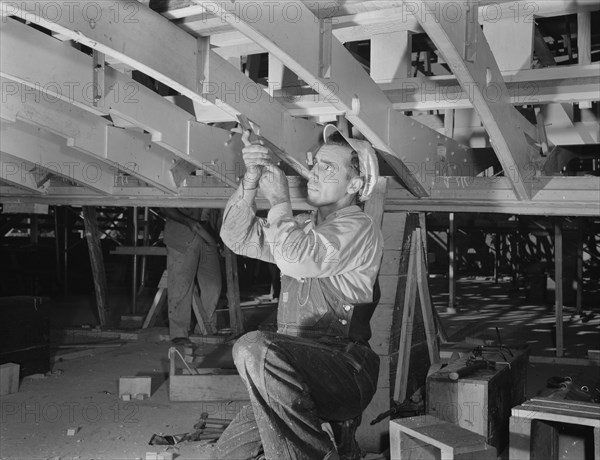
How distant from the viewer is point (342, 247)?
2.79 m

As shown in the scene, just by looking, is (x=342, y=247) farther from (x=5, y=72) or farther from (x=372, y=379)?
(x=5, y=72)

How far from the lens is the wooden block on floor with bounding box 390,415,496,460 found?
3266 mm

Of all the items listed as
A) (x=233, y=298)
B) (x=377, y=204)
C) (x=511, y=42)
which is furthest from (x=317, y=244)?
(x=233, y=298)

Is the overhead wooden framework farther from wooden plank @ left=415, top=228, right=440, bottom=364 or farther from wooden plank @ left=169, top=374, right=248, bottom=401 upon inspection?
wooden plank @ left=169, top=374, right=248, bottom=401

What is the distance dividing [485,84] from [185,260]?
5630 mm

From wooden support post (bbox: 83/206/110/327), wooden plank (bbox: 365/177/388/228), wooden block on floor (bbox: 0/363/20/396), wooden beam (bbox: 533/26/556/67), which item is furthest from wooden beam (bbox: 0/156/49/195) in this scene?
wooden beam (bbox: 533/26/556/67)

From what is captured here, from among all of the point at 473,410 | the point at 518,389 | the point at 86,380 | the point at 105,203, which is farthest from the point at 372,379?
the point at 105,203

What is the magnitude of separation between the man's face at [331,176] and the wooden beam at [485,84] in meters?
0.70

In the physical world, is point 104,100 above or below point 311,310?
above

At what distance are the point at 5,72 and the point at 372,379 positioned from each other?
3056mm

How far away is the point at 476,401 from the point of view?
442cm

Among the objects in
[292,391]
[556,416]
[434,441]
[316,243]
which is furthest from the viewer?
[556,416]

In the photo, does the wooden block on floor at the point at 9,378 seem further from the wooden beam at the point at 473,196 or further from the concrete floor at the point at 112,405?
the wooden beam at the point at 473,196

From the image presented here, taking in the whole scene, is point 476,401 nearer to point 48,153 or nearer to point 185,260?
point 48,153
